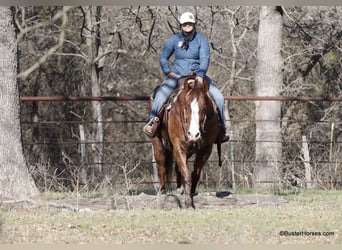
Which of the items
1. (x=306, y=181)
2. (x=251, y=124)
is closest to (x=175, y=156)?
(x=306, y=181)

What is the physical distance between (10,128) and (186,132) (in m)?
2.44

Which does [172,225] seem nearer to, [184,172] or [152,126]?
[184,172]

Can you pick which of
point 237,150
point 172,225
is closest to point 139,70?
point 237,150

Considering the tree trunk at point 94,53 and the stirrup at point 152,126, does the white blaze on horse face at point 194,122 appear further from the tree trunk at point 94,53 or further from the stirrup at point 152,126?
the tree trunk at point 94,53

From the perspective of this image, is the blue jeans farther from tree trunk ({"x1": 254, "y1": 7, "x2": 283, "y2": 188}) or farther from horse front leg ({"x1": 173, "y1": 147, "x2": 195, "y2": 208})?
tree trunk ({"x1": 254, "y1": 7, "x2": 283, "y2": 188})

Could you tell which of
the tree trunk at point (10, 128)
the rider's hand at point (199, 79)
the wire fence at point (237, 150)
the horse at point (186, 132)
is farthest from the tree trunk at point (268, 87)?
the tree trunk at point (10, 128)

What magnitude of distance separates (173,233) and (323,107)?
60.2 feet

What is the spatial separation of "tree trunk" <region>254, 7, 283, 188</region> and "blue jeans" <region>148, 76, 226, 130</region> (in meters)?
4.71

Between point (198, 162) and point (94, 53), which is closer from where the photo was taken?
point (198, 162)

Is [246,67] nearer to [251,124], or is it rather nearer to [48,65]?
[251,124]

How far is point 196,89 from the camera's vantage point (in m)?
10.6

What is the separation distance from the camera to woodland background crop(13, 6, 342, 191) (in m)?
24.2

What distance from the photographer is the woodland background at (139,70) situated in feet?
79.5

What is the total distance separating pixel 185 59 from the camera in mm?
11539
